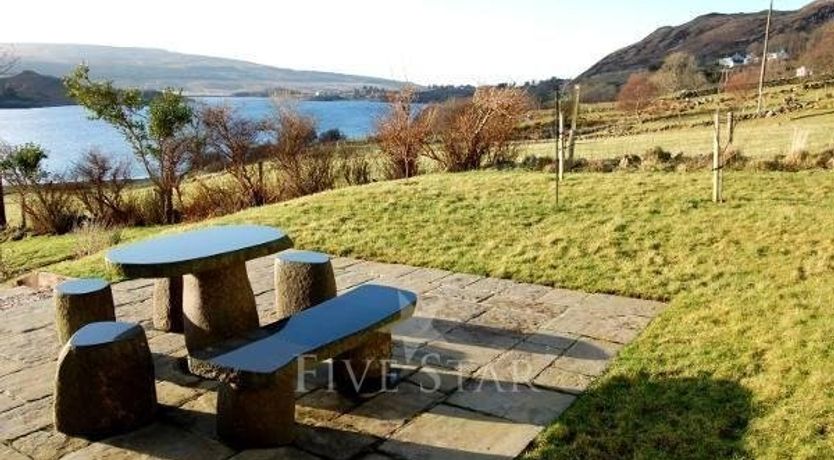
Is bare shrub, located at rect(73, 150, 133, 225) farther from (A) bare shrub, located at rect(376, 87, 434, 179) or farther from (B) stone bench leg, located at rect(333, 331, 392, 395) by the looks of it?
(B) stone bench leg, located at rect(333, 331, 392, 395)

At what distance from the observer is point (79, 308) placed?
469cm

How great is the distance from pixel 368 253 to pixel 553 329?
326cm

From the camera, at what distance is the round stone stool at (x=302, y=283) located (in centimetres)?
488

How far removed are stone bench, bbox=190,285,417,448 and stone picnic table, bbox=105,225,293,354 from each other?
2.36 feet

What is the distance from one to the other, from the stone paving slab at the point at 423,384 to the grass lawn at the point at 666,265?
0.92 feet

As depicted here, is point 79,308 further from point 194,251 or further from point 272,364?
point 272,364

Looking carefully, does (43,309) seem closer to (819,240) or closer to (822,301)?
(822,301)

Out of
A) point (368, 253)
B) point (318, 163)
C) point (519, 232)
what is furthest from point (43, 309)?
point (318, 163)

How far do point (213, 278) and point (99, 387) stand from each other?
3.58 feet

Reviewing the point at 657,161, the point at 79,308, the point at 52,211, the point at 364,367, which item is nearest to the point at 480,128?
the point at 657,161

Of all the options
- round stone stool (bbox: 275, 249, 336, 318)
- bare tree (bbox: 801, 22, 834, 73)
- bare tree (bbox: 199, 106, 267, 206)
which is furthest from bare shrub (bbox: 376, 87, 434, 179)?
bare tree (bbox: 801, 22, 834, 73)

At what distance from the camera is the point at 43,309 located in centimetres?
612

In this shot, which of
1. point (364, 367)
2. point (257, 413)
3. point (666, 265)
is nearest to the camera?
point (257, 413)

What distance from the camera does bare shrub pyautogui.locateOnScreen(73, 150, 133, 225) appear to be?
17359 mm
